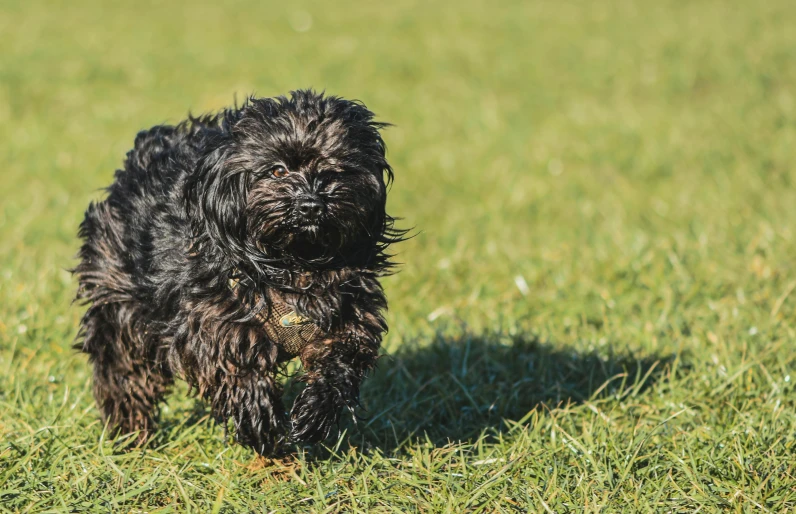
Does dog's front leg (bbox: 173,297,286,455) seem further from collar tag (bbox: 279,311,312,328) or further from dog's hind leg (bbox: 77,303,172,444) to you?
dog's hind leg (bbox: 77,303,172,444)

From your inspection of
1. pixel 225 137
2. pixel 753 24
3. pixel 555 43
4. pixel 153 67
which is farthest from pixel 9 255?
pixel 753 24

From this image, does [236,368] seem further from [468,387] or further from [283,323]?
[468,387]

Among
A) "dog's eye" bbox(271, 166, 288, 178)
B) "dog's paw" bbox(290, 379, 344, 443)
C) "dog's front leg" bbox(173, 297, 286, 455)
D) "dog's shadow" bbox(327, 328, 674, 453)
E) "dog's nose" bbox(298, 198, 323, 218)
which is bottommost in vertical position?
"dog's shadow" bbox(327, 328, 674, 453)

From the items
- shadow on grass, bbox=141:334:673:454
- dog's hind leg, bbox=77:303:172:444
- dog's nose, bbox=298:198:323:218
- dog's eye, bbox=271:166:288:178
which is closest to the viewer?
dog's nose, bbox=298:198:323:218

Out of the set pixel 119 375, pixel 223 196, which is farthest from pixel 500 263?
pixel 223 196

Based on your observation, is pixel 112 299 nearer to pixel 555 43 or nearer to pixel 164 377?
pixel 164 377

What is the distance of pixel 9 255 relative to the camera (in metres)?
6.66

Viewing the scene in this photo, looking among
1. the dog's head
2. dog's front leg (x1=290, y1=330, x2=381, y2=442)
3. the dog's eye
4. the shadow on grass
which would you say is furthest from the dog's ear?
the shadow on grass

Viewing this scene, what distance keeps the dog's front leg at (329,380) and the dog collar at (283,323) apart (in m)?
0.07

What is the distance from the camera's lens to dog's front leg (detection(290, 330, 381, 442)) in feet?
12.0

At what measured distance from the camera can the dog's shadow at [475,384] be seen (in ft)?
14.3

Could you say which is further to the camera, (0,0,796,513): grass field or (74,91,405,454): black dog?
(0,0,796,513): grass field

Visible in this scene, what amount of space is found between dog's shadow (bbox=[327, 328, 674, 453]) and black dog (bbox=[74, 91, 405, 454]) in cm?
56

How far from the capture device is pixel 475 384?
187 inches
